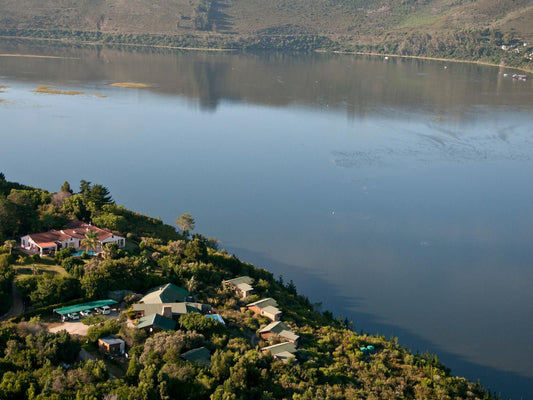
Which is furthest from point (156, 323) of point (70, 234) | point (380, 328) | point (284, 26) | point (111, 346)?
point (284, 26)

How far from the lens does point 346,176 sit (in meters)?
37.9

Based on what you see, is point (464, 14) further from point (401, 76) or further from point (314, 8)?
point (401, 76)

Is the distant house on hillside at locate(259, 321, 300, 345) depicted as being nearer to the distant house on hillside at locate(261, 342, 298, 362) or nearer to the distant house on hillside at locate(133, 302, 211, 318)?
the distant house on hillside at locate(261, 342, 298, 362)

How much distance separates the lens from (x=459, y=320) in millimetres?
22828

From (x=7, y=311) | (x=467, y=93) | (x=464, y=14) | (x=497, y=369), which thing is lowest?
(x=497, y=369)

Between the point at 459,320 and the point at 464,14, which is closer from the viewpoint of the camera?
the point at 459,320

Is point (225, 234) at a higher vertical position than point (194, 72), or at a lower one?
lower

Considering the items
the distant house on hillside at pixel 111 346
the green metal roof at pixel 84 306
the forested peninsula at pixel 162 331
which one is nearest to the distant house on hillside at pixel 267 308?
the forested peninsula at pixel 162 331

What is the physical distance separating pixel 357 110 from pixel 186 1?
247ft

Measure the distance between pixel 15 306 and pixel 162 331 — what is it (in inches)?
179

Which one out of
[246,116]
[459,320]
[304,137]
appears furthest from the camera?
[246,116]

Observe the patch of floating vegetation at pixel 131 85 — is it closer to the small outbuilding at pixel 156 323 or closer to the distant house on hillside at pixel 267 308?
the distant house on hillside at pixel 267 308

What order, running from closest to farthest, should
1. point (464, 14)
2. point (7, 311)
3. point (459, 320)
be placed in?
point (7, 311) < point (459, 320) < point (464, 14)

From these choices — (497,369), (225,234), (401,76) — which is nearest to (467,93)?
(401,76)
